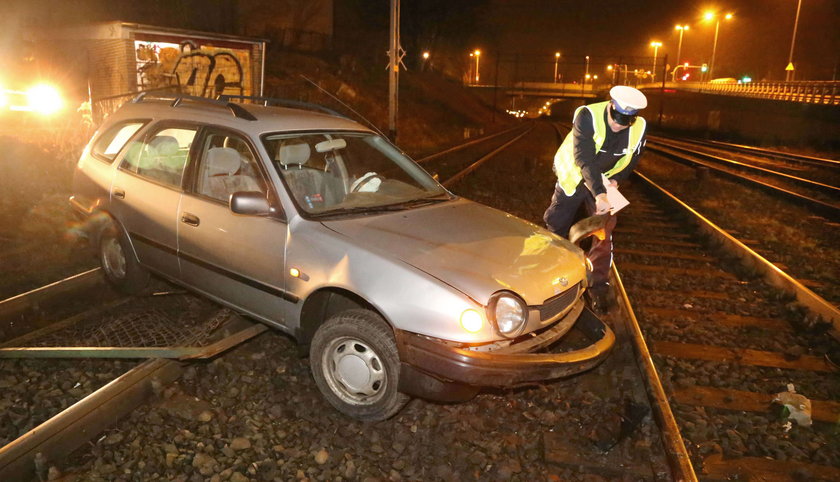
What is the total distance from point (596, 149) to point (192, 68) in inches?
404

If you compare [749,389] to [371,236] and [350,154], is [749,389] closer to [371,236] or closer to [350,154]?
[371,236]

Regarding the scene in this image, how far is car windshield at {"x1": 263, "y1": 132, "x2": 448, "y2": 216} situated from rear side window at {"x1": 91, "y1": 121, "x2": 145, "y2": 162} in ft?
5.23

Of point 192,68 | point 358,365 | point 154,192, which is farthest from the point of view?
point 192,68

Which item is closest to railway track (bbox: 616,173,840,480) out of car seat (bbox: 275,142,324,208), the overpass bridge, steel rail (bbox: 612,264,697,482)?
steel rail (bbox: 612,264,697,482)

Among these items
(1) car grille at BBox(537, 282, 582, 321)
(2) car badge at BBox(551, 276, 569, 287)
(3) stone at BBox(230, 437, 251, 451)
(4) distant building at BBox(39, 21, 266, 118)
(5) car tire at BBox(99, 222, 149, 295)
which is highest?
(4) distant building at BBox(39, 21, 266, 118)

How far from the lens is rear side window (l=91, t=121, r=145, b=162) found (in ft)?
17.4

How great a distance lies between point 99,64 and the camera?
1203 centimetres

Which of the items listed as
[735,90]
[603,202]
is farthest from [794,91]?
[603,202]

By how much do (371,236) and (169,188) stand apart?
1.81 m

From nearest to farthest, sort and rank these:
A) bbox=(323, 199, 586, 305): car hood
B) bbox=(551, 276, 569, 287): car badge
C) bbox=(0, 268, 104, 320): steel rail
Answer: bbox=(323, 199, 586, 305): car hood
bbox=(551, 276, 569, 287): car badge
bbox=(0, 268, 104, 320): steel rail

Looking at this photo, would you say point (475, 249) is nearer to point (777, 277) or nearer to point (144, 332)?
point (144, 332)

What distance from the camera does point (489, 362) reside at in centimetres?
323

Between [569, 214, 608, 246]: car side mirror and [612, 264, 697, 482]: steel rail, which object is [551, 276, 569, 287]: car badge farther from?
[569, 214, 608, 246]: car side mirror

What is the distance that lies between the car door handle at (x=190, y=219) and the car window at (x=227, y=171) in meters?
0.17
